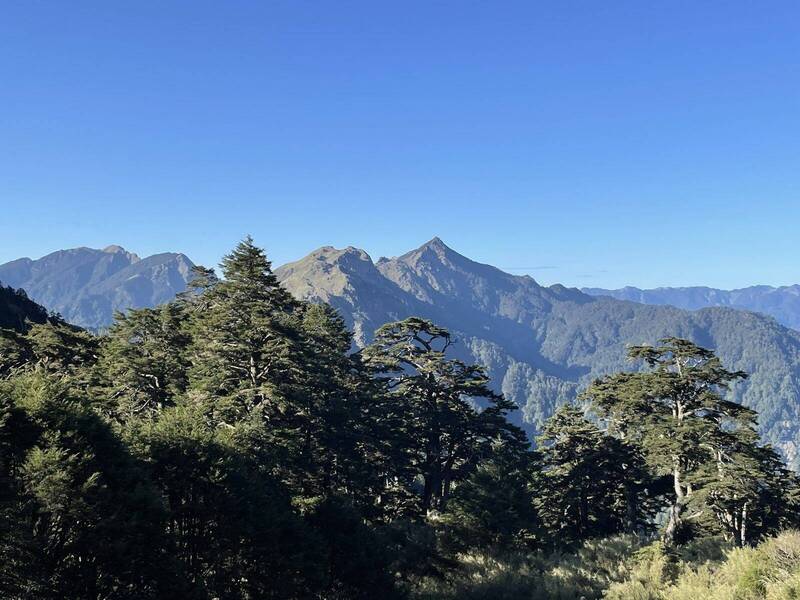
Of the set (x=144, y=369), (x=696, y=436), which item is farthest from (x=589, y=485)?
(x=144, y=369)

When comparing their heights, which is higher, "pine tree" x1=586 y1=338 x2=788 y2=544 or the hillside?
the hillside

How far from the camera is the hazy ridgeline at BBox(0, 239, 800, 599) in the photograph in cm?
1294

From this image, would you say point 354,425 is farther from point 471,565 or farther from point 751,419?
point 751,419

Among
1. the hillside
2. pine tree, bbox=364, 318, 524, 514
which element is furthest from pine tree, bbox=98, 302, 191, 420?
the hillside

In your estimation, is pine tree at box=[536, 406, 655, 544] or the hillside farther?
A: the hillside

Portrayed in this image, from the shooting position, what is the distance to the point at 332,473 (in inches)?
1209

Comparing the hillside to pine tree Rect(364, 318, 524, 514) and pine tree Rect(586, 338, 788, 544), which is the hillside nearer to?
pine tree Rect(364, 318, 524, 514)

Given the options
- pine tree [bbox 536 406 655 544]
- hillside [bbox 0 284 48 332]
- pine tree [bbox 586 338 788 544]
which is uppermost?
hillside [bbox 0 284 48 332]

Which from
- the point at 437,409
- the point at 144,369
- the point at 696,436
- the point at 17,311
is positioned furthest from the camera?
the point at 17,311

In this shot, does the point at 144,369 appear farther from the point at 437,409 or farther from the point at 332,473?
the point at 437,409

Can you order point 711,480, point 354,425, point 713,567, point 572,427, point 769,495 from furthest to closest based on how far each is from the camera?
A: point 572,427, point 354,425, point 769,495, point 711,480, point 713,567

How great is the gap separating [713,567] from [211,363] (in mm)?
24408

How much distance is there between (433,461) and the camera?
127 feet

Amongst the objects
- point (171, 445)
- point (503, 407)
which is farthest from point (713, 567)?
point (171, 445)
